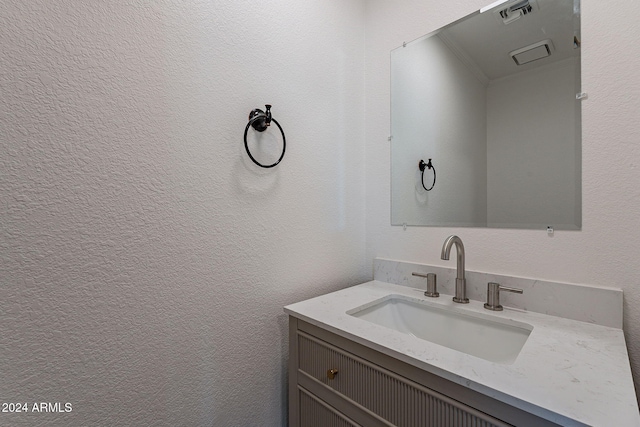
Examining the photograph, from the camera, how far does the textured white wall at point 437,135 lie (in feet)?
3.65

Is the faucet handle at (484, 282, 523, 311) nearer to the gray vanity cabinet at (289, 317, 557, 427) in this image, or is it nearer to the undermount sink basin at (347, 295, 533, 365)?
the undermount sink basin at (347, 295, 533, 365)

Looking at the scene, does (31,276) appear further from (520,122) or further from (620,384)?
(520,122)

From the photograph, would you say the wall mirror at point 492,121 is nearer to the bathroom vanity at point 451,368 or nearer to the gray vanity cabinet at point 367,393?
the bathroom vanity at point 451,368

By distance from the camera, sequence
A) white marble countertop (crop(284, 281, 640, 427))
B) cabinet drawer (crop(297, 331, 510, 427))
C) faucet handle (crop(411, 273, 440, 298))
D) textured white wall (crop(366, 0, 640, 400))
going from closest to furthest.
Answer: white marble countertop (crop(284, 281, 640, 427)), cabinet drawer (crop(297, 331, 510, 427)), textured white wall (crop(366, 0, 640, 400)), faucet handle (crop(411, 273, 440, 298))

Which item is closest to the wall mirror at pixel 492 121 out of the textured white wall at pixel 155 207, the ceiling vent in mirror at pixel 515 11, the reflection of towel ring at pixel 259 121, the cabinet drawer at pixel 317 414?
the ceiling vent in mirror at pixel 515 11

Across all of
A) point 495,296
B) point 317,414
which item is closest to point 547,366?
point 495,296

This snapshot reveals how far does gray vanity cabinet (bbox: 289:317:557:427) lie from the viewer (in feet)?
1.90

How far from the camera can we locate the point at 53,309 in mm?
625

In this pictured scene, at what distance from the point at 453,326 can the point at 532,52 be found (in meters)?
1.01

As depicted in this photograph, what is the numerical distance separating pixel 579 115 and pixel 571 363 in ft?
2.44

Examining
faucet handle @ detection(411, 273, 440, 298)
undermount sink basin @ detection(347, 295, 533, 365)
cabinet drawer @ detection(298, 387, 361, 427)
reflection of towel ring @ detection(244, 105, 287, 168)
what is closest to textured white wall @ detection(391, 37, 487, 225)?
faucet handle @ detection(411, 273, 440, 298)

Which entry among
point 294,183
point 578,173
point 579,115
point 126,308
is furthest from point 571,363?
point 126,308

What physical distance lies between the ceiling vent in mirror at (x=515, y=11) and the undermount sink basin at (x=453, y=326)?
3.49 feet

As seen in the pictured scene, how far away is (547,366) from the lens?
2.00 feet
